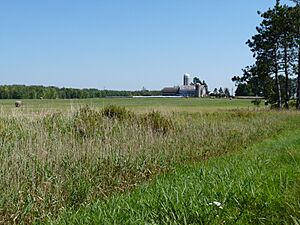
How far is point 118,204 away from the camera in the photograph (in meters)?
6.28

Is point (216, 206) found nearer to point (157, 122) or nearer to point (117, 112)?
point (157, 122)

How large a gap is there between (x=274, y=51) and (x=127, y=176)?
3923 cm

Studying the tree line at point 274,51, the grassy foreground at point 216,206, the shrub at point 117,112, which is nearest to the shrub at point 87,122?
the shrub at point 117,112

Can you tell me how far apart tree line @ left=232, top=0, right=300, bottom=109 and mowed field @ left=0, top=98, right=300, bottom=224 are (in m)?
30.8

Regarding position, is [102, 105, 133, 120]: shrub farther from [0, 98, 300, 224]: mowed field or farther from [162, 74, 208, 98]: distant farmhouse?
[162, 74, 208, 98]: distant farmhouse

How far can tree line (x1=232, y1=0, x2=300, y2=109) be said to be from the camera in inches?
1735

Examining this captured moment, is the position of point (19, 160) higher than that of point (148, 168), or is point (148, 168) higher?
point (19, 160)

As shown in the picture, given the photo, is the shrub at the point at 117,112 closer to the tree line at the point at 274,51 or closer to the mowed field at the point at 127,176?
the mowed field at the point at 127,176

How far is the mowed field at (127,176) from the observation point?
504 cm

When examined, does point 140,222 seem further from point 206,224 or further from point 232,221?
point 232,221

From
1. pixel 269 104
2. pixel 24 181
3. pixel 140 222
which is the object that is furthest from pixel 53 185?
pixel 269 104

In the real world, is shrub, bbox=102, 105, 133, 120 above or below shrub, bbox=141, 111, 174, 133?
above

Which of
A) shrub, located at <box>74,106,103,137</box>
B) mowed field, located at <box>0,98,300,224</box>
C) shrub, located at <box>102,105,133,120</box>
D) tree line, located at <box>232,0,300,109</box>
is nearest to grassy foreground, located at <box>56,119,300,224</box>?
mowed field, located at <box>0,98,300,224</box>

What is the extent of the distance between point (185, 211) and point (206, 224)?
0.45 meters
